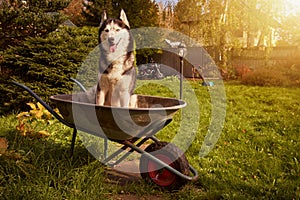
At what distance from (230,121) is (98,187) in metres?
2.93

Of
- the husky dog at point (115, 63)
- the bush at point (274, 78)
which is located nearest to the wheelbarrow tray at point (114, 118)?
the husky dog at point (115, 63)

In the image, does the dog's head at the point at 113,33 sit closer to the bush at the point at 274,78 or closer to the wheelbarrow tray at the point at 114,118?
the wheelbarrow tray at the point at 114,118

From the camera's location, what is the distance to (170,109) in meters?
1.85

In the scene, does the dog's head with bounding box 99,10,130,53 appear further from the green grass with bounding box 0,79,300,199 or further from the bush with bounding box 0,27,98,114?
the bush with bounding box 0,27,98,114

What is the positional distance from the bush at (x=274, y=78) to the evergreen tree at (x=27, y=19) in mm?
7390

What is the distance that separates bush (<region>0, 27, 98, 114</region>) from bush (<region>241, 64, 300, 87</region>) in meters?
7.09

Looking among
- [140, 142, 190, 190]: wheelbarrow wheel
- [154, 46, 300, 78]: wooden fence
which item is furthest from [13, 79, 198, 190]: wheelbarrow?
[154, 46, 300, 78]: wooden fence

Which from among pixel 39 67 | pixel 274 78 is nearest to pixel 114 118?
pixel 39 67

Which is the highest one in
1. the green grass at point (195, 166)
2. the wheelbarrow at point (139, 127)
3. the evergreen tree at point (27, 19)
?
the evergreen tree at point (27, 19)

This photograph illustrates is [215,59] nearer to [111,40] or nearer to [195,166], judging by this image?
[195,166]

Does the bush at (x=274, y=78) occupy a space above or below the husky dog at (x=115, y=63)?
below

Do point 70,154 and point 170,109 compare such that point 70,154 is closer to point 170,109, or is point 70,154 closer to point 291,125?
point 170,109

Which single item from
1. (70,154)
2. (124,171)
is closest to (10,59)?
(70,154)

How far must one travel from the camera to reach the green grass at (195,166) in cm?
199
